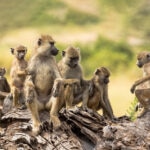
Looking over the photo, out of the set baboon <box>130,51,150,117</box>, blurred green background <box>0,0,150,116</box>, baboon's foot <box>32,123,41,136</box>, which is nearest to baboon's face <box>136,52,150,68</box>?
baboon <box>130,51,150,117</box>

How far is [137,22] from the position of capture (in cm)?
6325

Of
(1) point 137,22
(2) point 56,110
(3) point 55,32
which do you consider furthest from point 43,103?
(1) point 137,22

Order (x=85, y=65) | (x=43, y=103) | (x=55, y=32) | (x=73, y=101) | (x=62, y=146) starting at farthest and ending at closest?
(x=55, y=32)
(x=85, y=65)
(x=73, y=101)
(x=43, y=103)
(x=62, y=146)

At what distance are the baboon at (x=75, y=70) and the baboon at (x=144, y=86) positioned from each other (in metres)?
1.21

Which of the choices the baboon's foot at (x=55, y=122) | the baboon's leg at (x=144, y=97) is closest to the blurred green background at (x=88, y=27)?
the baboon's leg at (x=144, y=97)

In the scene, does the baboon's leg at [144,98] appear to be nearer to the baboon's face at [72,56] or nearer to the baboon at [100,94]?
the baboon at [100,94]

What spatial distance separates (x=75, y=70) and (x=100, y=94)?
0.77 m

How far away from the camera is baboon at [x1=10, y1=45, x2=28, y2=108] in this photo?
56.1 ft

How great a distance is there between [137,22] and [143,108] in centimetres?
4698

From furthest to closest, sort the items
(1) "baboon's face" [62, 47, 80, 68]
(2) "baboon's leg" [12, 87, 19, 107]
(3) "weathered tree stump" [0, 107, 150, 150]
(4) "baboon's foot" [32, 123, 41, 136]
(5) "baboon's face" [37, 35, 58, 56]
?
(1) "baboon's face" [62, 47, 80, 68], (2) "baboon's leg" [12, 87, 19, 107], (5) "baboon's face" [37, 35, 58, 56], (4) "baboon's foot" [32, 123, 41, 136], (3) "weathered tree stump" [0, 107, 150, 150]

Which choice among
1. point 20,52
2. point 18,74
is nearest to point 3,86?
point 20,52

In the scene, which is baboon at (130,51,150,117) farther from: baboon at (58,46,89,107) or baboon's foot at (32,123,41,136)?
baboon's foot at (32,123,41,136)

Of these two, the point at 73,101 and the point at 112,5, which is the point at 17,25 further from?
Answer: the point at 73,101

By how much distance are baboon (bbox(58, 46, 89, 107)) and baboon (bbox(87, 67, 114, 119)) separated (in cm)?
25
